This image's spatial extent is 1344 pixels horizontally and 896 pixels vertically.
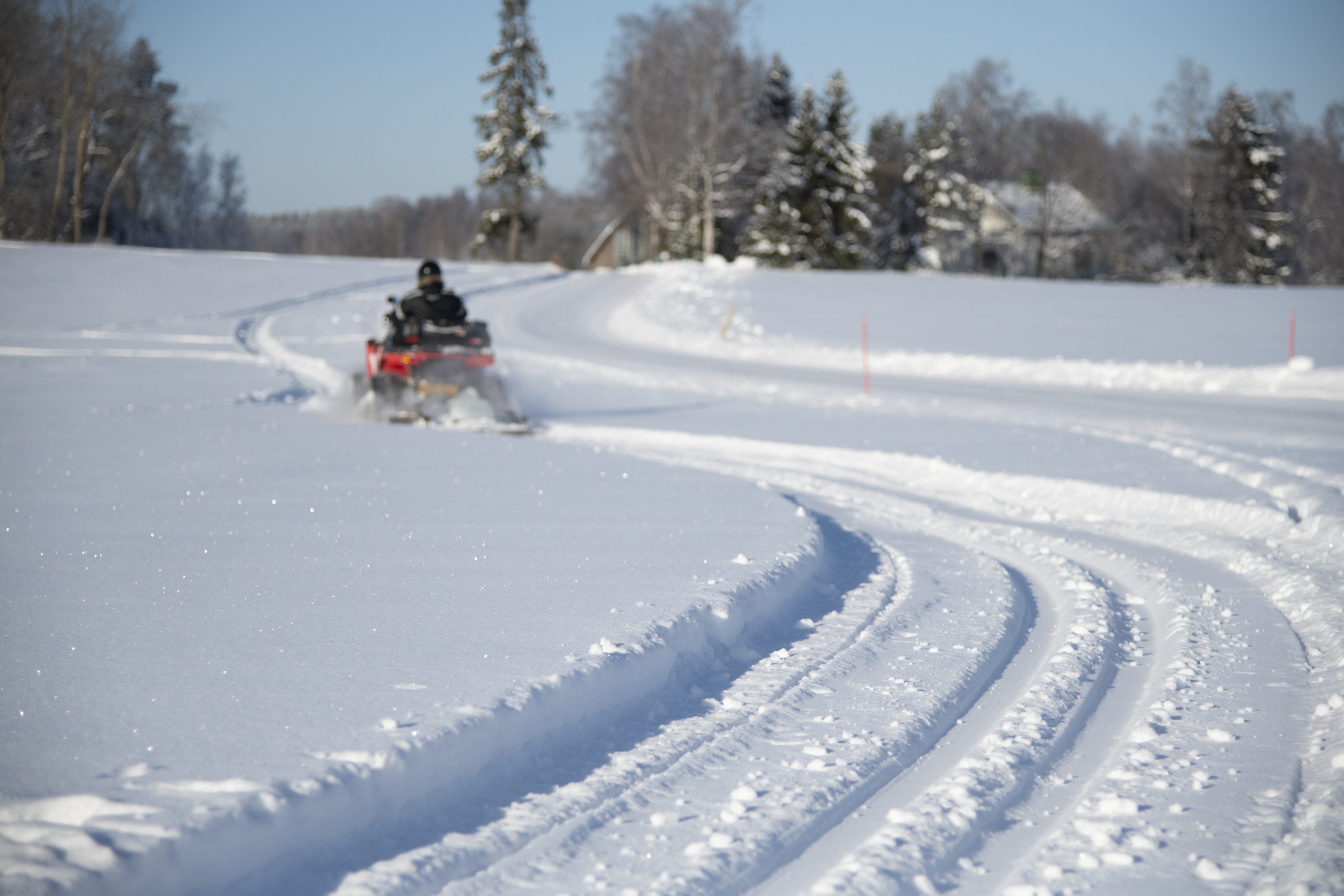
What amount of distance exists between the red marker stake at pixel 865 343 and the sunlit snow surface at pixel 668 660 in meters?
4.96

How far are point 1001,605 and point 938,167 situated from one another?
159 feet

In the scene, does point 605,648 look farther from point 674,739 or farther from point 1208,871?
point 1208,871

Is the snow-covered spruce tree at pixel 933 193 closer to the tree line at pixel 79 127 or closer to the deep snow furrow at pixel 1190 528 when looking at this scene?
the tree line at pixel 79 127

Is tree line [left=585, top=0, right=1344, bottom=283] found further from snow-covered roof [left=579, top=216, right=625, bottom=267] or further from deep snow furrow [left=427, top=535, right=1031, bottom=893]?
deep snow furrow [left=427, top=535, right=1031, bottom=893]

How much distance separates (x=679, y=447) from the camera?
1140 cm

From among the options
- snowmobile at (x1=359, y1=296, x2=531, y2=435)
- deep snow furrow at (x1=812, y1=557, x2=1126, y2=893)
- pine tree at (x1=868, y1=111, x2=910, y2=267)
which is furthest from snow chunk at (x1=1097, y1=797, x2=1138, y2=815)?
pine tree at (x1=868, y1=111, x2=910, y2=267)

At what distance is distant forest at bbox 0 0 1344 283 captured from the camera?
42.2 m

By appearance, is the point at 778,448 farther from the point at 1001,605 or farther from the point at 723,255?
the point at 723,255

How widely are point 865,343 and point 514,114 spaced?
3553 cm

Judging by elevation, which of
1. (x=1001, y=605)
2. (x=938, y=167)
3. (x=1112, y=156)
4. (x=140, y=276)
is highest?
(x=1112, y=156)

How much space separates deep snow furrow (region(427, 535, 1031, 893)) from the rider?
8568 mm

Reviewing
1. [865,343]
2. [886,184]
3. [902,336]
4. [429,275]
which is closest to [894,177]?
[886,184]

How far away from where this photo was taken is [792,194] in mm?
43969

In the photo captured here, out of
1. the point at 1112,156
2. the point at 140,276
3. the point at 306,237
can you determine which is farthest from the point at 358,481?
the point at 306,237
